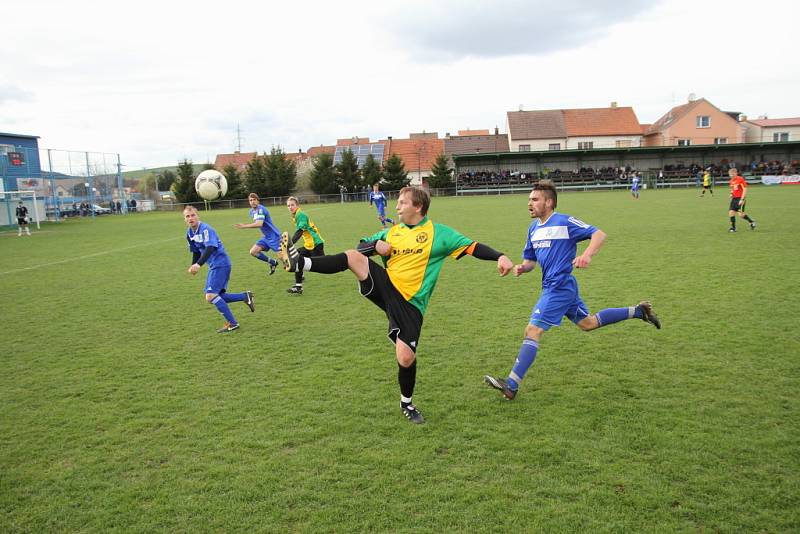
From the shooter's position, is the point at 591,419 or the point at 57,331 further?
the point at 57,331

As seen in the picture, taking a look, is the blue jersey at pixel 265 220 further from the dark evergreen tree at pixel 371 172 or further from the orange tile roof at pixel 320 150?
the orange tile roof at pixel 320 150

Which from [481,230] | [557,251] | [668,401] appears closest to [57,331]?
[557,251]

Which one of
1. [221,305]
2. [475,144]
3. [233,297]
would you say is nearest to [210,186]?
[233,297]

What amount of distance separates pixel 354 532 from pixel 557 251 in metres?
3.30

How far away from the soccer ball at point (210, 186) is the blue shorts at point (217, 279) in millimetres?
15932

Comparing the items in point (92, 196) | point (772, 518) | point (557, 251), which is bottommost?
point (772, 518)

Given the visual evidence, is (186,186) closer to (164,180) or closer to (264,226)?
(164,180)

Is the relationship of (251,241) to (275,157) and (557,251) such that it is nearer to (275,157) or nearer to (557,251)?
(557,251)

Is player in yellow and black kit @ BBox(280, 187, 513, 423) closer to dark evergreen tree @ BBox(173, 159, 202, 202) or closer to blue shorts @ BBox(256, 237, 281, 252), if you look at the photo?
blue shorts @ BBox(256, 237, 281, 252)

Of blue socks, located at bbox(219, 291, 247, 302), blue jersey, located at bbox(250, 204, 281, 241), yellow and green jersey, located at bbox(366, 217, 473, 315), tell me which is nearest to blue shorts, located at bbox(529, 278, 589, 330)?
yellow and green jersey, located at bbox(366, 217, 473, 315)

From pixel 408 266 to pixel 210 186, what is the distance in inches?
835

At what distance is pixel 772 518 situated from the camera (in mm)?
3232

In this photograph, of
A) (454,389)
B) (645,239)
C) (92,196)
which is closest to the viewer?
(454,389)

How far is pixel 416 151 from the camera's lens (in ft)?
236
